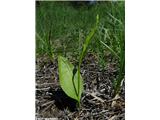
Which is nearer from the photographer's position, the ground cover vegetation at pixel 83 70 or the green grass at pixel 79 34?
the ground cover vegetation at pixel 83 70

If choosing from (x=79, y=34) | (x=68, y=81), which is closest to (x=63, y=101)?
(x=68, y=81)

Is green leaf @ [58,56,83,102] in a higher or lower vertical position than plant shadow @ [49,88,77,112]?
higher

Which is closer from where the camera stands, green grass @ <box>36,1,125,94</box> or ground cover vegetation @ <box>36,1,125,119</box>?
ground cover vegetation @ <box>36,1,125,119</box>

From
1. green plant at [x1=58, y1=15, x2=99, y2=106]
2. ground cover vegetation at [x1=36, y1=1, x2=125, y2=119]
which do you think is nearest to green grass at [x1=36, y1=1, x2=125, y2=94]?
ground cover vegetation at [x1=36, y1=1, x2=125, y2=119]

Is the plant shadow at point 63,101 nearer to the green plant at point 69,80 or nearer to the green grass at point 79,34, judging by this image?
the green plant at point 69,80

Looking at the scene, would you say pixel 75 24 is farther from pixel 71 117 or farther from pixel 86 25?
pixel 71 117

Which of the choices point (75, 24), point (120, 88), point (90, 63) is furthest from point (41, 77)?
point (75, 24)

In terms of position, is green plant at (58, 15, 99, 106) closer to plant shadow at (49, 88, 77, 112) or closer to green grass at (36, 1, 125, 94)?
plant shadow at (49, 88, 77, 112)

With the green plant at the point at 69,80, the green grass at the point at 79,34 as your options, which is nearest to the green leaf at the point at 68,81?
the green plant at the point at 69,80

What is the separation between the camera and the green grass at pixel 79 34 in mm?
1554

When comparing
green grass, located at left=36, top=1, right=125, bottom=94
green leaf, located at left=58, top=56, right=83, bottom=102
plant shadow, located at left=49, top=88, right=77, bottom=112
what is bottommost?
plant shadow, located at left=49, top=88, right=77, bottom=112

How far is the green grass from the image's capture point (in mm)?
1554
